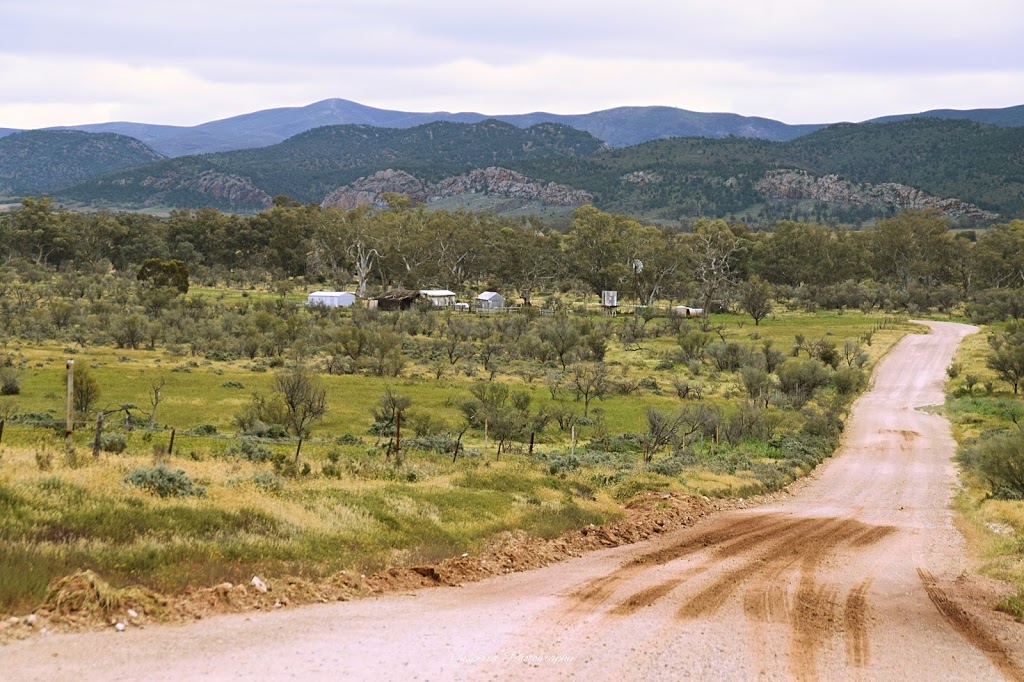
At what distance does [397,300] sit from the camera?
99.6 metres

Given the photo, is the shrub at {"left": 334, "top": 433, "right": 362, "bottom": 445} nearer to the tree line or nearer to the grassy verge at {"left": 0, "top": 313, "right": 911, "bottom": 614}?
the grassy verge at {"left": 0, "top": 313, "right": 911, "bottom": 614}

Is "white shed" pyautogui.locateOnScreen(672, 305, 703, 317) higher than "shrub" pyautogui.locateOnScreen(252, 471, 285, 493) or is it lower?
lower

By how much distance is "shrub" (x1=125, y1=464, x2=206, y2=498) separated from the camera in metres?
15.2

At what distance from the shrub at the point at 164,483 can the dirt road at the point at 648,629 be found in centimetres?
494

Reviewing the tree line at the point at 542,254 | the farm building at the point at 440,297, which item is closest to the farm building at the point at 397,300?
the farm building at the point at 440,297

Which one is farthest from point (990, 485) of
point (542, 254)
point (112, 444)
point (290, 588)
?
point (542, 254)

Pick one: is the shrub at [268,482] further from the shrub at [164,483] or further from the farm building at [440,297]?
the farm building at [440,297]

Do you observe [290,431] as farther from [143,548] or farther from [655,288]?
[655,288]

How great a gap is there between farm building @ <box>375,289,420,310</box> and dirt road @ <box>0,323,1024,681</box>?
82.9 m

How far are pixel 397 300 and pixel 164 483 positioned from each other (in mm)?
84820

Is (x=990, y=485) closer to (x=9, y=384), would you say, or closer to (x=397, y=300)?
(x=9, y=384)

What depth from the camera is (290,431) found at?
117 ft

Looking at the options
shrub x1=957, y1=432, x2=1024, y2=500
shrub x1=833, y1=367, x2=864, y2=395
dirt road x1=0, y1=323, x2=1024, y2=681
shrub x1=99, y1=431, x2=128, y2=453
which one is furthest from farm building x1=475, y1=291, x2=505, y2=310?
dirt road x1=0, y1=323, x2=1024, y2=681

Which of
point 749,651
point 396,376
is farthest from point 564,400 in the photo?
point 749,651
